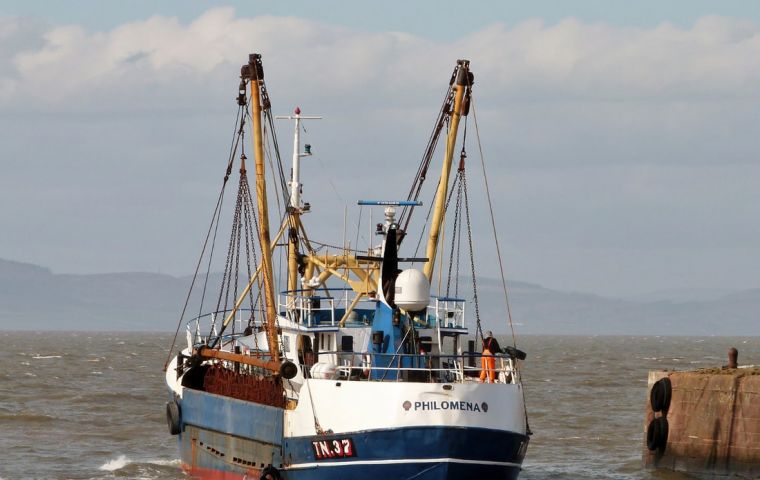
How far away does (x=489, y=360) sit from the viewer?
3675cm

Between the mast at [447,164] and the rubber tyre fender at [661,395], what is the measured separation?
749 centimetres

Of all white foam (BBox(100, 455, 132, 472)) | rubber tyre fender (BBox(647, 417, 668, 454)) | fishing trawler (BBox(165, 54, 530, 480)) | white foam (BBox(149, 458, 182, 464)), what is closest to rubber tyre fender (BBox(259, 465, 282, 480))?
fishing trawler (BBox(165, 54, 530, 480))

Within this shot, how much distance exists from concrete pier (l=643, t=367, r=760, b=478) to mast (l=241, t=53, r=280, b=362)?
11937mm

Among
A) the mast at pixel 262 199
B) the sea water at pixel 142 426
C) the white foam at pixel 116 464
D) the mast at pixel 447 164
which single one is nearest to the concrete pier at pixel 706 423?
the sea water at pixel 142 426

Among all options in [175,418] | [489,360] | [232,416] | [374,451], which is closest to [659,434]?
[489,360]

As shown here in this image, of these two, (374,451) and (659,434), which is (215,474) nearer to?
(374,451)

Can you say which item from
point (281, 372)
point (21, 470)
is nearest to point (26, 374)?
point (21, 470)

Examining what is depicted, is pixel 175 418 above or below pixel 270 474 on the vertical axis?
above

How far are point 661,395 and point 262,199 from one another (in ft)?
43.0

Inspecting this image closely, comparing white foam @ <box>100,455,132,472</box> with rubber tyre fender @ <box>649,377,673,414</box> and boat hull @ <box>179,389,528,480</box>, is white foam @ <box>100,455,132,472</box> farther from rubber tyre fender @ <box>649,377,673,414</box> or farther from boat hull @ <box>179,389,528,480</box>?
rubber tyre fender @ <box>649,377,673,414</box>

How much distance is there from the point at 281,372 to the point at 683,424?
43.6 ft

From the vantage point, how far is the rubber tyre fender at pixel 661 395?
44.4 meters

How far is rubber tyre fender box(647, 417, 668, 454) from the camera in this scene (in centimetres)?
4459

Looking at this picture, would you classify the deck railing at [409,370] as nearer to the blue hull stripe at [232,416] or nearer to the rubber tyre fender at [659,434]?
the blue hull stripe at [232,416]
